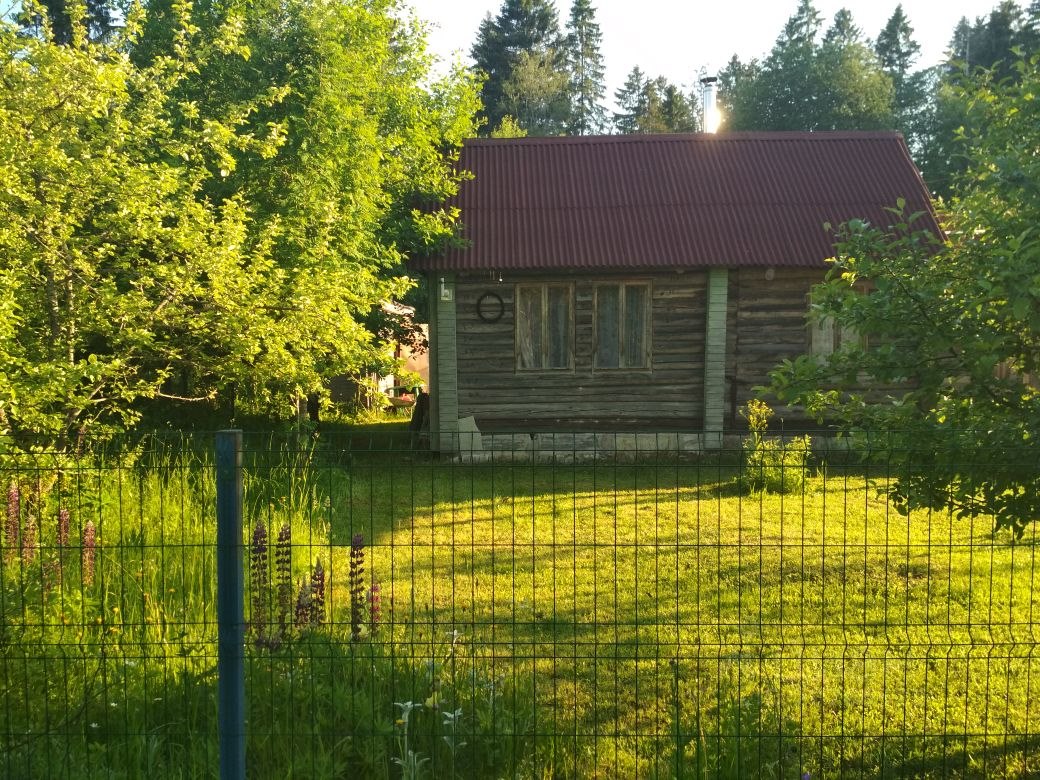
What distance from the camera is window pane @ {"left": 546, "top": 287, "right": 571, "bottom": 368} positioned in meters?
14.4

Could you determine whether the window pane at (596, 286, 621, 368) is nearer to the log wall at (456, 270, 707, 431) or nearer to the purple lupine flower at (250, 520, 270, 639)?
the log wall at (456, 270, 707, 431)

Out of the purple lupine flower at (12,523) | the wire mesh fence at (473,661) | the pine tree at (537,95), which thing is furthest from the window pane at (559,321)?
the pine tree at (537,95)

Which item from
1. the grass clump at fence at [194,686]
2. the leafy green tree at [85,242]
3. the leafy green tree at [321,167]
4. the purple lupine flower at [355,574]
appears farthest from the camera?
the leafy green tree at [321,167]

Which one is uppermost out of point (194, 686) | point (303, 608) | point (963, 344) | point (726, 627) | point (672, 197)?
point (672, 197)

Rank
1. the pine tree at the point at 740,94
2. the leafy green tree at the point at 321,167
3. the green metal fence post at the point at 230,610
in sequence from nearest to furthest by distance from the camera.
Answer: the green metal fence post at the point at 230,610, the leafy green tree at the point at 321,167, the pine tree at the point at 740,94

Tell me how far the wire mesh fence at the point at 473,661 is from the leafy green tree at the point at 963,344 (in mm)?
320

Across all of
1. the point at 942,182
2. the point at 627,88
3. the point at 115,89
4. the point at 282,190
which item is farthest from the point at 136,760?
the point at 627,88

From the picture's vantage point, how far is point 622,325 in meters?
14.5

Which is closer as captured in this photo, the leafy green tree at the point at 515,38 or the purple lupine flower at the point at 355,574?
the purple lupine flower at the point at 355,574

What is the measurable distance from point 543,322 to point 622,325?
1.22 meters

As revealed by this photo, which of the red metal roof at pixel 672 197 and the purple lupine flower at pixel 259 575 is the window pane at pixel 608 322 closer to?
the red metal roof at pixel 672 197

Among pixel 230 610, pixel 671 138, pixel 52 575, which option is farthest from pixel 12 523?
pixel 671 138

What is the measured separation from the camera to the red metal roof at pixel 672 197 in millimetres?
14117

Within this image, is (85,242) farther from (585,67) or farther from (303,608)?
(585,67)
